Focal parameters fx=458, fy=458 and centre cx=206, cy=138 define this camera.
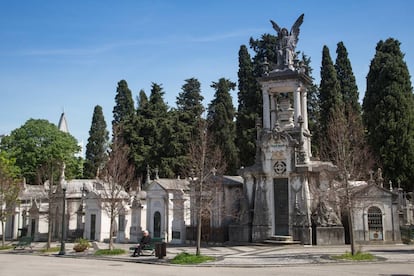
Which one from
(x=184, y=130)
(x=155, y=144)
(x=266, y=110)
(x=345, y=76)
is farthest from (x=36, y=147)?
(x=345, y=76)

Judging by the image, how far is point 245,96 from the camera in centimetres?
5053

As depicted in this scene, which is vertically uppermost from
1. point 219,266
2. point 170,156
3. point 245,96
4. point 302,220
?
point 245,96

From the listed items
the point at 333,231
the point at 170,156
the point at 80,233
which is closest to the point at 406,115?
the point at 333,231

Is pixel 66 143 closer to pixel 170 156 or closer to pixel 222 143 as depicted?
pixel 170 156

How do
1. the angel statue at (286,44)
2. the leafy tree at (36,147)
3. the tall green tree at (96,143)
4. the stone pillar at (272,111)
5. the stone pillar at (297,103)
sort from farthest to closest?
the tall green tree at (96,143)
the leafy tree at (36,147)
the stone pillar at (272,111)
the angel statue at (286,44)
the stone pillar at (297,103)

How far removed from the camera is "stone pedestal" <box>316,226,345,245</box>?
26625 mm

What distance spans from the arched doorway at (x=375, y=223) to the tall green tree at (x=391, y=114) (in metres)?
13.8

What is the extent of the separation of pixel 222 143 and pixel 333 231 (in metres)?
24.6

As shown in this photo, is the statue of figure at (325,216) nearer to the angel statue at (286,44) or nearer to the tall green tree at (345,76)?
the angel statue at (286,44)

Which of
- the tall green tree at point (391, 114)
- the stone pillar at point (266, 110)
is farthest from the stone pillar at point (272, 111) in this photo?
the tall green tree at point (391, 114)

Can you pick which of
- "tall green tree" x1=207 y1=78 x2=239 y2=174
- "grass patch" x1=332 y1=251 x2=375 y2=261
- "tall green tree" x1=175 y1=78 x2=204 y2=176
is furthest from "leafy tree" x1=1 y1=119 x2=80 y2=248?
"grass patch" x1=332 y1=251 x2=375 y2=261

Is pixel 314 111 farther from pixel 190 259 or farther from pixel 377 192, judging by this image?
pixel 190 259

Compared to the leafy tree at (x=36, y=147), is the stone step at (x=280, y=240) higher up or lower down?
lower down

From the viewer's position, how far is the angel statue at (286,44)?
3144 centimetres
